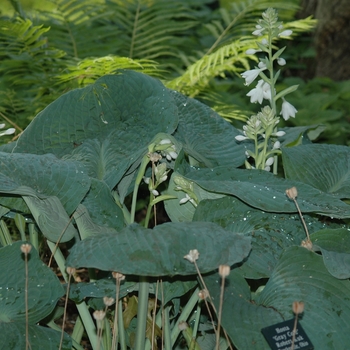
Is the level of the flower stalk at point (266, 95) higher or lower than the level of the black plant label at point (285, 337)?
higher

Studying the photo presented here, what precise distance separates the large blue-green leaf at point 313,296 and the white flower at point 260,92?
1.74 feet

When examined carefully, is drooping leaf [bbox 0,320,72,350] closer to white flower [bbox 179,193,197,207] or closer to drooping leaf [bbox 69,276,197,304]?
drooping leaf [bbox 69,276,197,304]

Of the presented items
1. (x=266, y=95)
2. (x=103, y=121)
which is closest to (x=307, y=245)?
(x=266, y=95)

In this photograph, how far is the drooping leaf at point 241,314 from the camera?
132 centimetres

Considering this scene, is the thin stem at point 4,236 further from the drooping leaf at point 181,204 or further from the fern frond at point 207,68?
the fern frond at point 207,68

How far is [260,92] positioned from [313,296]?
626mm

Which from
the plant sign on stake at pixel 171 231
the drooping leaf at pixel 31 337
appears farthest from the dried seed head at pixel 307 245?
the drooping leaf at pixel 31 337

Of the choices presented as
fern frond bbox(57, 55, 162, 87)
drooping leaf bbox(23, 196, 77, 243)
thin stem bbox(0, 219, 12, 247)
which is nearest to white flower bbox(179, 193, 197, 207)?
drooping leaf bbox(23, 196, 77, 243)

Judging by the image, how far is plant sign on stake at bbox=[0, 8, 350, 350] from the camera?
1.33 m

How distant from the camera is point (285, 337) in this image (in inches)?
51.4

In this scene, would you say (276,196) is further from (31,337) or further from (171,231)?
(31,337)

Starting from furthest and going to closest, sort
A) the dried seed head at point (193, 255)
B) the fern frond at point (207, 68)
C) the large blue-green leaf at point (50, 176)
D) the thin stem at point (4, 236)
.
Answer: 1. the fern frond at point (207, 68)
2. the thin stem at point (4, 236)
3. the large blue-green leaf at point (50, 176)
4. the dried seed head at point (193, 255)

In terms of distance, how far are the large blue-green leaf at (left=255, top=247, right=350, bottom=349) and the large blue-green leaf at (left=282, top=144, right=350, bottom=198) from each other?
15.8 inches

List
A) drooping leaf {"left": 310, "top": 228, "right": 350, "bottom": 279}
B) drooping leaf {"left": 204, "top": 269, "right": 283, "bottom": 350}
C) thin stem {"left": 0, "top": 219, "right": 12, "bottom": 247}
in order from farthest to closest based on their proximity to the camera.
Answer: thin stem {"left": 0, "top": 219, "right": 12, "bottom": 247} < drooping leaf {"left": 310, "top": 228, "right": 350, "bottom": 279} < drooping leaf {"left": 204, "top": 269, "right": 283, "bottom": 350}
